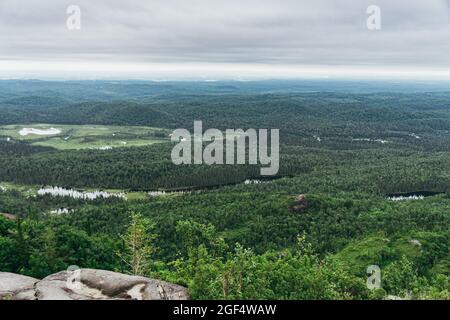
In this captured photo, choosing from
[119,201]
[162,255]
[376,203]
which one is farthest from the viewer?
[119,201]

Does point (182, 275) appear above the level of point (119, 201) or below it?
above

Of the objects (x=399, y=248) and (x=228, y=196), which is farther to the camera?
(x=228, y=196)

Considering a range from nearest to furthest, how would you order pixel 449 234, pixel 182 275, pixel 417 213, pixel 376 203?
pixel 182 275, pixel 449 234, pixel 417 213, pixel 376 203
